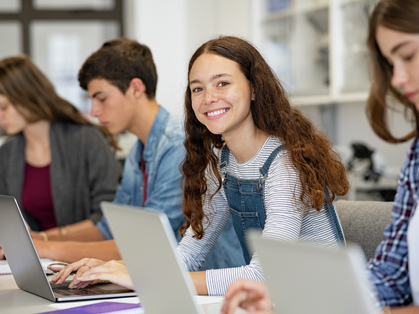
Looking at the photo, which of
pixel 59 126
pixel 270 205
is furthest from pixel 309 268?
pixel 59 126

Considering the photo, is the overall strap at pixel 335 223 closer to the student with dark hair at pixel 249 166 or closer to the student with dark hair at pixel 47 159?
the student with dark hair at pixel 249 166

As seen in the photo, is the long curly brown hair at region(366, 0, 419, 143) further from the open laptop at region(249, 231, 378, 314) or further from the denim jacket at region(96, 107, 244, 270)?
the denim jacket at region(96, 107, 244, 270)

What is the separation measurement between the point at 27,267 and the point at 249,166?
22.2 inches

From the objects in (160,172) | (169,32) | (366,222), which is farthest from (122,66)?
(169,32)

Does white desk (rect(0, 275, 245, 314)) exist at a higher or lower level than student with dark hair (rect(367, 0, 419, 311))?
lower

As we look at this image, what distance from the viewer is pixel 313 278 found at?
0.59 m

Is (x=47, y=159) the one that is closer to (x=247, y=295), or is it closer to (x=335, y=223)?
(x=335, y=223)

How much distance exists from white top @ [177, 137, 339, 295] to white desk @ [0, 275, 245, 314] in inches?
3.4

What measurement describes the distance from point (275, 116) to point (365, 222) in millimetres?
342

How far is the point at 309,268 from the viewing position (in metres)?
0.58

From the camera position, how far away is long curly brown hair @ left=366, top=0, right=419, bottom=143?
85 centimetres

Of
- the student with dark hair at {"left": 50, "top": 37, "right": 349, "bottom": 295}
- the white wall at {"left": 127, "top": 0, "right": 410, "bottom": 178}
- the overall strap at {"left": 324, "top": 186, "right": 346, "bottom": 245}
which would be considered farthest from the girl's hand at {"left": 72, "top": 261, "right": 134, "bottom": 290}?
the white wall at {"left": 127, "top": 0, "right": 410, "bottom": 178}

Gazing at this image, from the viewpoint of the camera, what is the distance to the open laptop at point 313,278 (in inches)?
21.4

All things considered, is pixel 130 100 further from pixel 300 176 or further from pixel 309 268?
pixel 309 268
